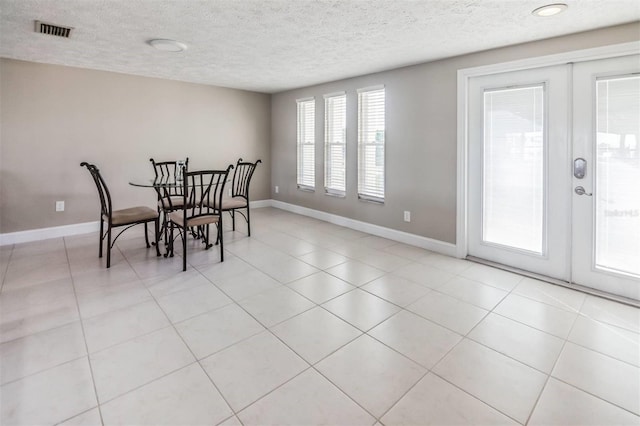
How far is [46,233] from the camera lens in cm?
428

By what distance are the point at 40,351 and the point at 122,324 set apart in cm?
43

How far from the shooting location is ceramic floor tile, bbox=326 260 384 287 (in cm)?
302

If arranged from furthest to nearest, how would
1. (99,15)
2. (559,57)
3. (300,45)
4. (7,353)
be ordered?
(300,45)
(559,57)
(99,15)
(7,353)

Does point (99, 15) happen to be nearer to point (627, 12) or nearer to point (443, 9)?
point (443, 9)

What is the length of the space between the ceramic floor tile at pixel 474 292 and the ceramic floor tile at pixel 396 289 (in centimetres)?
22

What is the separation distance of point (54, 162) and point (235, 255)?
2801 mm

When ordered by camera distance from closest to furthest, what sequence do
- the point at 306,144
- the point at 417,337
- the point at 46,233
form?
the point at 417,337
the point at 46,233
the point at 306,144

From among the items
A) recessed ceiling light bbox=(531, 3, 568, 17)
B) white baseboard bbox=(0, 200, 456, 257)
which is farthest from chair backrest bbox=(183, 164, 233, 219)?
recessed ceiling light bbox=(531, 3, 568, 17)

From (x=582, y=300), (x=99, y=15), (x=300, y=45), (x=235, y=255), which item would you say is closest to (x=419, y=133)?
(x=300, y=45)

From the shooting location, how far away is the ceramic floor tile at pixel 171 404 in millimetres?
1444

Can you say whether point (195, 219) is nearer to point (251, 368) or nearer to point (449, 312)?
point (251, 368)

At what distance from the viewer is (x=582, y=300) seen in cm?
262

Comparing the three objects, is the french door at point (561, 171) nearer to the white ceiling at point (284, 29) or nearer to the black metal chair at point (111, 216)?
the white ceiling at point (284, 29)

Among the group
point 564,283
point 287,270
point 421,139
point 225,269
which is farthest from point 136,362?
point 421,139
